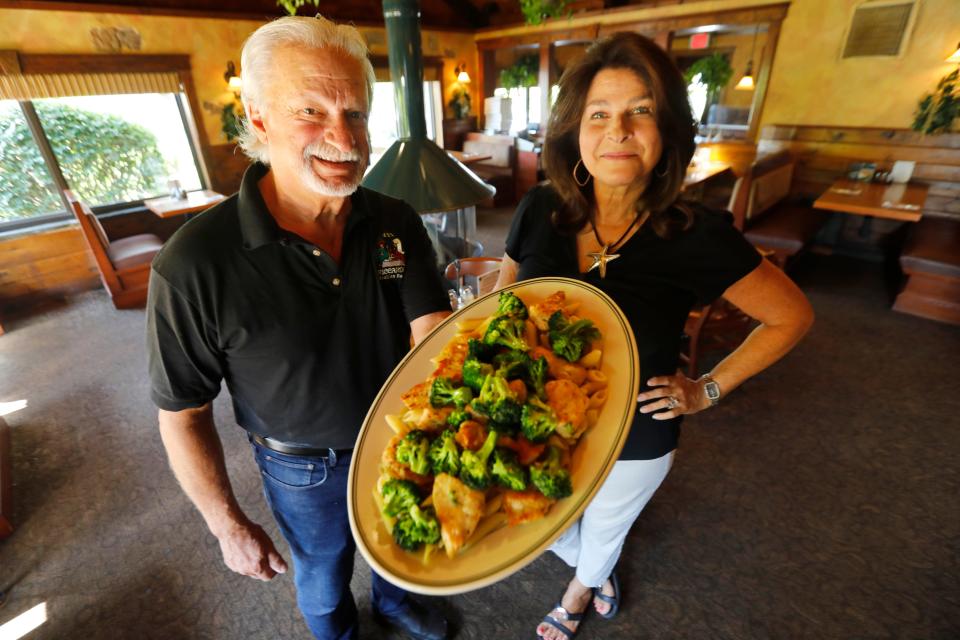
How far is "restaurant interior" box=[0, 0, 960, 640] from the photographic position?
1982mm

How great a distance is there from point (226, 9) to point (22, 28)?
250 cm

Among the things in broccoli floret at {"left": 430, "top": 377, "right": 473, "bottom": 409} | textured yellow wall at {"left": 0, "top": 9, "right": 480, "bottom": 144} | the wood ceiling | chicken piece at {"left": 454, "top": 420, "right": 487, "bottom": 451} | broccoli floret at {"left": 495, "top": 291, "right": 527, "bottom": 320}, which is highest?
the wood ceiling

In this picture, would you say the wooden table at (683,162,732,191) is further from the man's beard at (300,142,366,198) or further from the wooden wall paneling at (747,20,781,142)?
the man's beard at (300,142,366,198)

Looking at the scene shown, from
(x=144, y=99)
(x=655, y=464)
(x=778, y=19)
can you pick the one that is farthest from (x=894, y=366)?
(x=144, y=99)

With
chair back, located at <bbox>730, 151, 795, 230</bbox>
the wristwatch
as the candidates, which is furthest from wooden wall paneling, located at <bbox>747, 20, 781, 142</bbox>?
the wristwatch

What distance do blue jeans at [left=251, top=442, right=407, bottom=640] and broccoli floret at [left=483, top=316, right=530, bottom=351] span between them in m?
0.62

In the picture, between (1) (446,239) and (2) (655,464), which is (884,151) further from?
(2) (655,464)

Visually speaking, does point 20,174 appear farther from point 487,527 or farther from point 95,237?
point 487,527

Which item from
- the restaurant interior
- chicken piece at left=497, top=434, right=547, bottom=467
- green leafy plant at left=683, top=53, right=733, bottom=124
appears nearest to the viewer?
chicken piece at left=497, top=434, right=547, bottom=467

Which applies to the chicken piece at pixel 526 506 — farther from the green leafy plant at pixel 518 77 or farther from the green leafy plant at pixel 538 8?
the green leafy plant at pixel 518 77

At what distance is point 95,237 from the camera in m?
4.53

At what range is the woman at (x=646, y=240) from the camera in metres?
1.14

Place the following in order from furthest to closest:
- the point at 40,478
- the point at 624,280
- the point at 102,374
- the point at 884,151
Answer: the point at 884,151 < the point at 102,374 < the point at 40,478 < the point at 624,280

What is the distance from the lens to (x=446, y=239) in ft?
12.6
